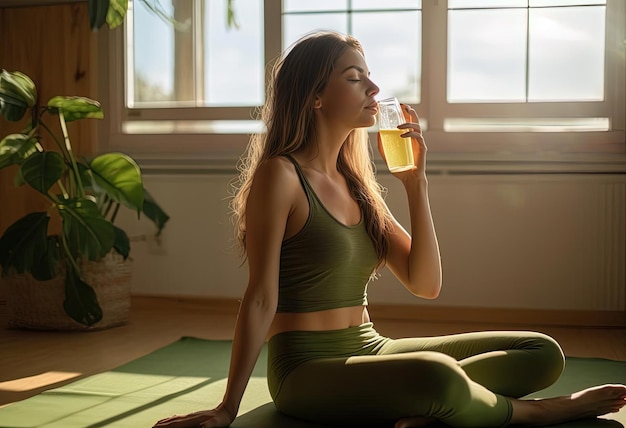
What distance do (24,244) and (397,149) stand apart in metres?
2.01

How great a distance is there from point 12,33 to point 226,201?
138cm

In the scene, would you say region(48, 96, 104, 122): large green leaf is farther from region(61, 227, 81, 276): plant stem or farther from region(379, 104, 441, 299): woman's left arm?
region(379, 104, 441, 299): woman's left arm

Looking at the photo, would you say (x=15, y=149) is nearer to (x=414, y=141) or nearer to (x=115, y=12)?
(x=115, y=12)

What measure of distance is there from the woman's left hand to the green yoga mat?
2.01ft

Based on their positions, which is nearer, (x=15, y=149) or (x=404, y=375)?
(x=404, y=375)

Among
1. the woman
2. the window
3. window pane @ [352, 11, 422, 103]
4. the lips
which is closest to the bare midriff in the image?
the woman

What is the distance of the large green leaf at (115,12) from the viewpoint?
355 cm

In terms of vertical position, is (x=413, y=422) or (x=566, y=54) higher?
(x=566, y=54)

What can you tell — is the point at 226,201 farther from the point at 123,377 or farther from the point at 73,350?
the point at 123,377

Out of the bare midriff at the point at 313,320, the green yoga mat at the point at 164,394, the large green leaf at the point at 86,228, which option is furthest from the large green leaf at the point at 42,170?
the bare midriff at the point at 313,320

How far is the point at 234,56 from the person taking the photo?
4359mm

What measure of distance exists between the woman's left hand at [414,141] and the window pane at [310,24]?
224 centimetres

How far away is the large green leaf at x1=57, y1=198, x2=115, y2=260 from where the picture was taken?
3.46m

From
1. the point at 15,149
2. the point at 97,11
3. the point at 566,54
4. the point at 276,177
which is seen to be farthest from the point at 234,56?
the point at 276,177
